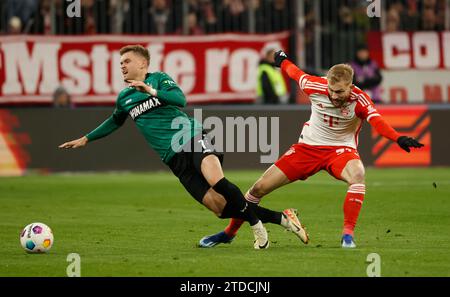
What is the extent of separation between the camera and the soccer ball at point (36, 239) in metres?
11.3

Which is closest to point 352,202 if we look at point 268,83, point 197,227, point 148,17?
point 197,227

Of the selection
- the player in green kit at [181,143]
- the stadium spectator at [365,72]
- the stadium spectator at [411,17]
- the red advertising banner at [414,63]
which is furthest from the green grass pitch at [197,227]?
the stadium spectator at [411,17]

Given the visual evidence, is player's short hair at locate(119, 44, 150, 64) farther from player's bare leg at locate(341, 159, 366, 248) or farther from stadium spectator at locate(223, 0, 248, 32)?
stadium spectator at locate(223, 0, 248, 32)

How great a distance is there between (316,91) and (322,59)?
487 inches

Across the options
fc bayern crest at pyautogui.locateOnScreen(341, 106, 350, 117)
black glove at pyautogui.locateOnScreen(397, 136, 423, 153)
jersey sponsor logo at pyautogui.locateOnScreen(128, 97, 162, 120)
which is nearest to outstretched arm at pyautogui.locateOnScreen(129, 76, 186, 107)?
jersey sponsor logo at pyautogui.locateOnScreen(128, 97, 162, 120)

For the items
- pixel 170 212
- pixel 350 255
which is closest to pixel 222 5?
pixel 170 212

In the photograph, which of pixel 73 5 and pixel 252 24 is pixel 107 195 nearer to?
pixel 73 5

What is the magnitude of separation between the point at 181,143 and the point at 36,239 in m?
1.76

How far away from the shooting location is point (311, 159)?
40.0 ft

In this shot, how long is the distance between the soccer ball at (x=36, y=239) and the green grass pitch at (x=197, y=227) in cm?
12

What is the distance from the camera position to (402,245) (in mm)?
12023

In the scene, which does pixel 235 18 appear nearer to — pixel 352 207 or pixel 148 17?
pixel 148 17

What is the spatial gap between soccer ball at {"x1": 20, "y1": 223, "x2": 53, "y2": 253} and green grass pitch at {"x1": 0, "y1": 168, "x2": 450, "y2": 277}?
0.12m

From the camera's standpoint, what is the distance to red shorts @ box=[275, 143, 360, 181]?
1204 centimetres
